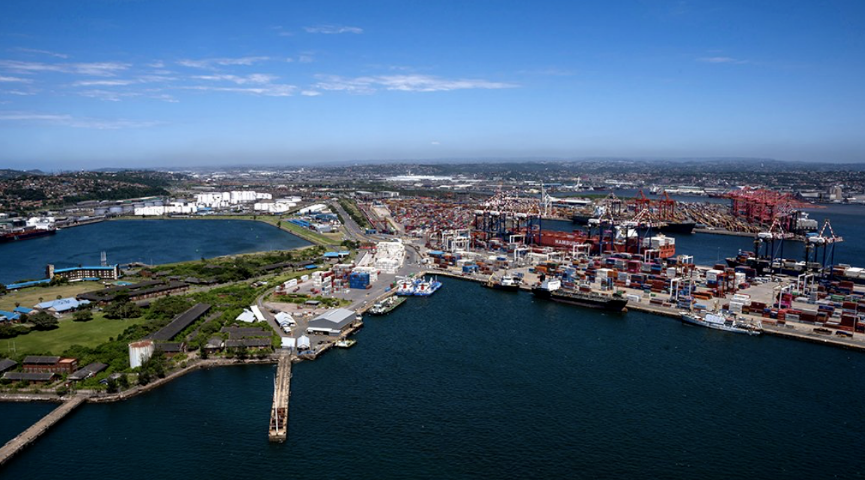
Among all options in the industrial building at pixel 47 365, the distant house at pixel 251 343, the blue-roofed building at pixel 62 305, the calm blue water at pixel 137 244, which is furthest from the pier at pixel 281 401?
the calm blue water at pixel 137 244

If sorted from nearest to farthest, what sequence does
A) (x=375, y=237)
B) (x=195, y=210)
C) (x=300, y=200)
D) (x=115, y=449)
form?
1. (x=115, y=449)
2. (x=375, y=237)
3. (x=195, y=210)
4. (x=300, y=200)

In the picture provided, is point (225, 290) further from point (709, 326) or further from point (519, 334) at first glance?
point (709, 326)

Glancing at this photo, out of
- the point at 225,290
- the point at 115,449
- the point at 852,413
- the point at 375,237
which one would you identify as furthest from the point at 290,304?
the point at 375,237

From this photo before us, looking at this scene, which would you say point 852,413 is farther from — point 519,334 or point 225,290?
point 225,290

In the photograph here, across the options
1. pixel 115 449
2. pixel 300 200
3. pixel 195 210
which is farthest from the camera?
pixel 300 200

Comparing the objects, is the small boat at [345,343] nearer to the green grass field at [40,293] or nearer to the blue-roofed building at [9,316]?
the blue-roofed building at [9,316]

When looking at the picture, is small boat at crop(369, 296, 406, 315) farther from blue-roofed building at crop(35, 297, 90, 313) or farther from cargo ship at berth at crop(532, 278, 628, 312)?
blue-roofed building at crop(35, 297, 90, 313)

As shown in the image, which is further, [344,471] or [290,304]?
[290,304]
